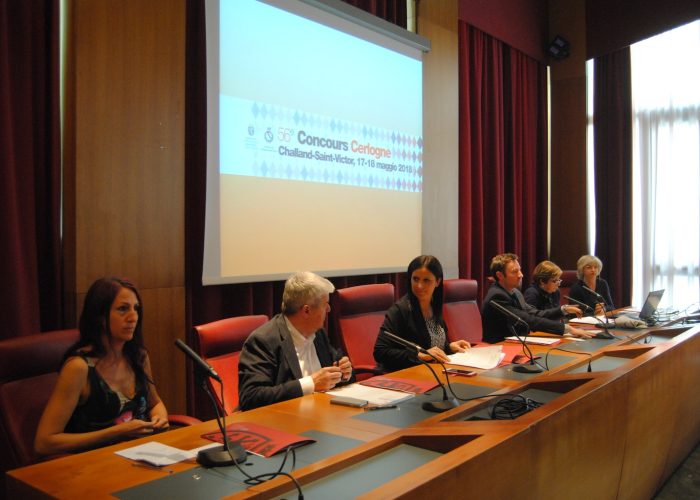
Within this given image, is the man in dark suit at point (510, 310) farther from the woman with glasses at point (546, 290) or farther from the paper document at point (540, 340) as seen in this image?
the woman with glasses at point (546, 290)

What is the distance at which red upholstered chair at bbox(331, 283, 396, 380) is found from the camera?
3099 mm

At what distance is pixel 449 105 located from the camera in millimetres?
4887

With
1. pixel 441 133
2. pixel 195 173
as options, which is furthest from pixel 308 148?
pixel 441 133

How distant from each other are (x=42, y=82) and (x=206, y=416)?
189cm

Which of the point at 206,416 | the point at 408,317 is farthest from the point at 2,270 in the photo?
the point at 408,317

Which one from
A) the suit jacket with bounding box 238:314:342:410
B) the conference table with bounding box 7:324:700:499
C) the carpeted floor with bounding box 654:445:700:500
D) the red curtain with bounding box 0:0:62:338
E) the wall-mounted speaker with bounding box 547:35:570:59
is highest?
the wall-mounted speaker with bounding box 547:35:570:59

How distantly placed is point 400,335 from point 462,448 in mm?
1532

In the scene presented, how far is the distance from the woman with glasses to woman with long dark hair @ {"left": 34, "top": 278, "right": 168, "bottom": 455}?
2733mm

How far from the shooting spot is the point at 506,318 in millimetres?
3418

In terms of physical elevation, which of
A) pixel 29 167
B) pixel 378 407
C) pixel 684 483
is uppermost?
pixel 29 167

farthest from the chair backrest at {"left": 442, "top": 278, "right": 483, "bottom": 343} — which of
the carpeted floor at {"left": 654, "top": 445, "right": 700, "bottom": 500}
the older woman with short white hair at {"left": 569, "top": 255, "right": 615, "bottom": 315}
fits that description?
the carpeted floor at {"left": 654, "top": 445, "right": 700, "bottom": 500}

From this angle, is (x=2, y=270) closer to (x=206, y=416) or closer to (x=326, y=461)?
(x=206, y=416)

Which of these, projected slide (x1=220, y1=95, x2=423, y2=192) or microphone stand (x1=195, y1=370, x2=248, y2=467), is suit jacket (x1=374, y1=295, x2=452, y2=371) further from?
microphone stand (x1=195, y1=370, x2=248, y2=467)

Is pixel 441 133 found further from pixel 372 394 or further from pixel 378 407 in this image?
pixel 378 407
